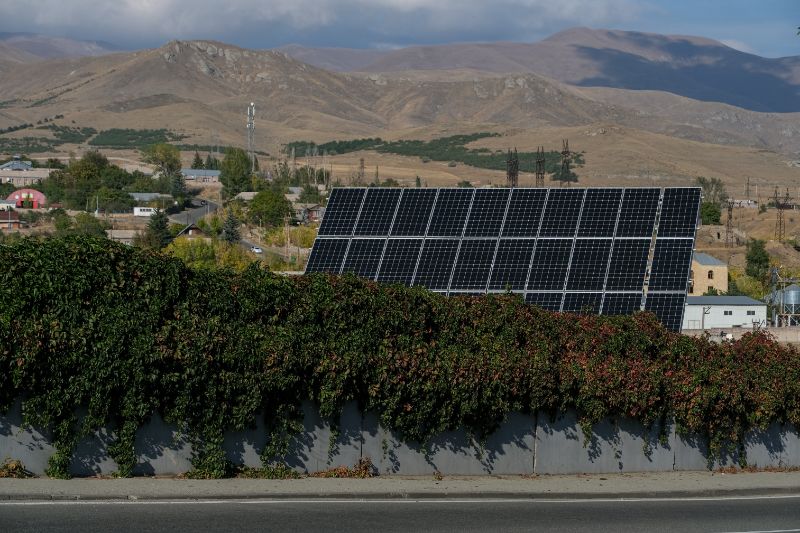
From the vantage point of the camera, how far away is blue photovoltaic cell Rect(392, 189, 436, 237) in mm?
30516

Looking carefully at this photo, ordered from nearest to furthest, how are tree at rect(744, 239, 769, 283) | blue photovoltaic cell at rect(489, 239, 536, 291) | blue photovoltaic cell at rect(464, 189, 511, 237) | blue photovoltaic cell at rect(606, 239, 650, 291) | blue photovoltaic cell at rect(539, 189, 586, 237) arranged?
blue photovoltaic cell at rect(606, 239, 650, 291)
blue photovoltaic cell at rect(489, 239, 536, 291)
blue photovoltaic cell at rect(539, 189, 586, 237)
blue photovoltaic cell at rect(464, 189, 511, 237)
tree at rect(744, 239, 769, 283)

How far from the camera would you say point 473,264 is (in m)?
29.1

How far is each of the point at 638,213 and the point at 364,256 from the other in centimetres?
662

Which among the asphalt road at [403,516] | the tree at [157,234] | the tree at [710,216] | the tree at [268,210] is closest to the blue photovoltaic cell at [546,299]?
the asphalt road at [403,516]

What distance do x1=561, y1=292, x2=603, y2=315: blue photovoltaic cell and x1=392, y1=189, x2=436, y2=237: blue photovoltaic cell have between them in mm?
4407

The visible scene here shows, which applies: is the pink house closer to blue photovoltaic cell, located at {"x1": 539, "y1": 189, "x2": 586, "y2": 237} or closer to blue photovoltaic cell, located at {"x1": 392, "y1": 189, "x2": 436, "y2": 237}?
blue photovoltaic cell, located at {"x1": 392, "y1": 189, "x2": 436, "y2": 237}

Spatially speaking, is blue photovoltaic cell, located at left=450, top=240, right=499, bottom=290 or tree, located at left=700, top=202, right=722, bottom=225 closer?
blue photovoltaic cell, located at left=450, top=240, right=499, bottom=290

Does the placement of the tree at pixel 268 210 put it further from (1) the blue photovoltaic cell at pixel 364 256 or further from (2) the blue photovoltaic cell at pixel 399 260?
(2) the blue photovoltaic cell at pixel 399 260

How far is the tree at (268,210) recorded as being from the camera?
112 metres

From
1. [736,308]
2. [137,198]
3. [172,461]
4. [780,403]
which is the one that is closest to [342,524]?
[172,461]

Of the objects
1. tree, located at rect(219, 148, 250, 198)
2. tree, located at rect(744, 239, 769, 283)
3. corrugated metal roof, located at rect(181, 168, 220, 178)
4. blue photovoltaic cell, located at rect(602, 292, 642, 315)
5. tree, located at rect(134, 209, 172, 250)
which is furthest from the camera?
corrugated metal roof, located at rect(181, 168, 220, 178)

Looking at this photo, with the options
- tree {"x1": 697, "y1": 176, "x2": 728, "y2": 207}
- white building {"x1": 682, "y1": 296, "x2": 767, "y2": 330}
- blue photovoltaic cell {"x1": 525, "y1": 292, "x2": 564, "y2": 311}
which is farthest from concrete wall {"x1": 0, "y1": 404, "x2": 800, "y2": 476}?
tree {"x1": 697, "y1": 176, "x2": 728, "y2": 207}

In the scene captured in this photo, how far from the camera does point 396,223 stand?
3081cm

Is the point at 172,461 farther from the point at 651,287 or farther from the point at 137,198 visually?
the point at 137,198
